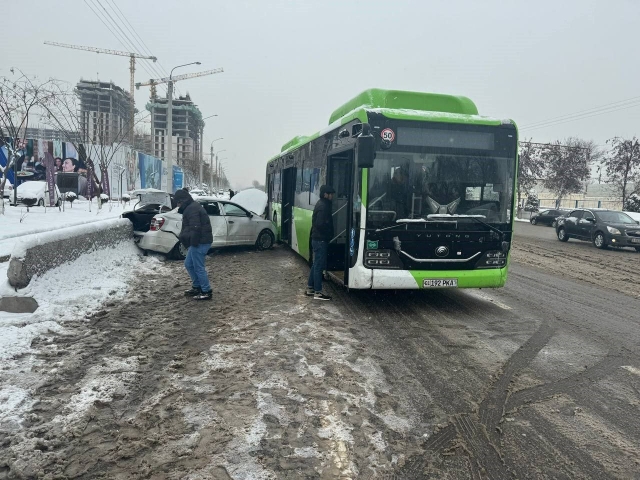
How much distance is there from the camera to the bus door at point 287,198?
43.4ft

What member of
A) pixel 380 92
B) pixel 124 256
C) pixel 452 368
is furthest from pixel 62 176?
pixel 452 368

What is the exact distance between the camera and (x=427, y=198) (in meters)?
7.14

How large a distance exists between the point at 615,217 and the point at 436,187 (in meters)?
16.5

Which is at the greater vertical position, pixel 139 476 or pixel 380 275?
pixel 380 275

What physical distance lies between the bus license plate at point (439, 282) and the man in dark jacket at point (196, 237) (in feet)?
11.6

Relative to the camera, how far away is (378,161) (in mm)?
7070

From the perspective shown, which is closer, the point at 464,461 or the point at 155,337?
the point at 464,461

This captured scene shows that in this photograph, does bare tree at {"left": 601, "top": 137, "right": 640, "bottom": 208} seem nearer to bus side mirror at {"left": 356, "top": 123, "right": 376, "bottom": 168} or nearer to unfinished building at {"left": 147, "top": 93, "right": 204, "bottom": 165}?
bus side mirror at {"left": 356, "top": 123, "right": 376, "bottom": 168}

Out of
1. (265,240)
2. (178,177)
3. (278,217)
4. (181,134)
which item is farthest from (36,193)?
(181,134)

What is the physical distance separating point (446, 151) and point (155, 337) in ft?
16.0

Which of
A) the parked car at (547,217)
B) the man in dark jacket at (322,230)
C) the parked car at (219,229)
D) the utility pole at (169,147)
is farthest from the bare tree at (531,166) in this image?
the man in dark jacket at (322,230)

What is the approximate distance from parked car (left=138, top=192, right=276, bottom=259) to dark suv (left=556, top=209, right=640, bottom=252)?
1348 cm

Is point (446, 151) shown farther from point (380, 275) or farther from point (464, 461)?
point (464, 461)

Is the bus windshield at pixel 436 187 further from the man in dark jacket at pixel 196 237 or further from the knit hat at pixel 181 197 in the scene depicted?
the knit hat at pixel 181 197
